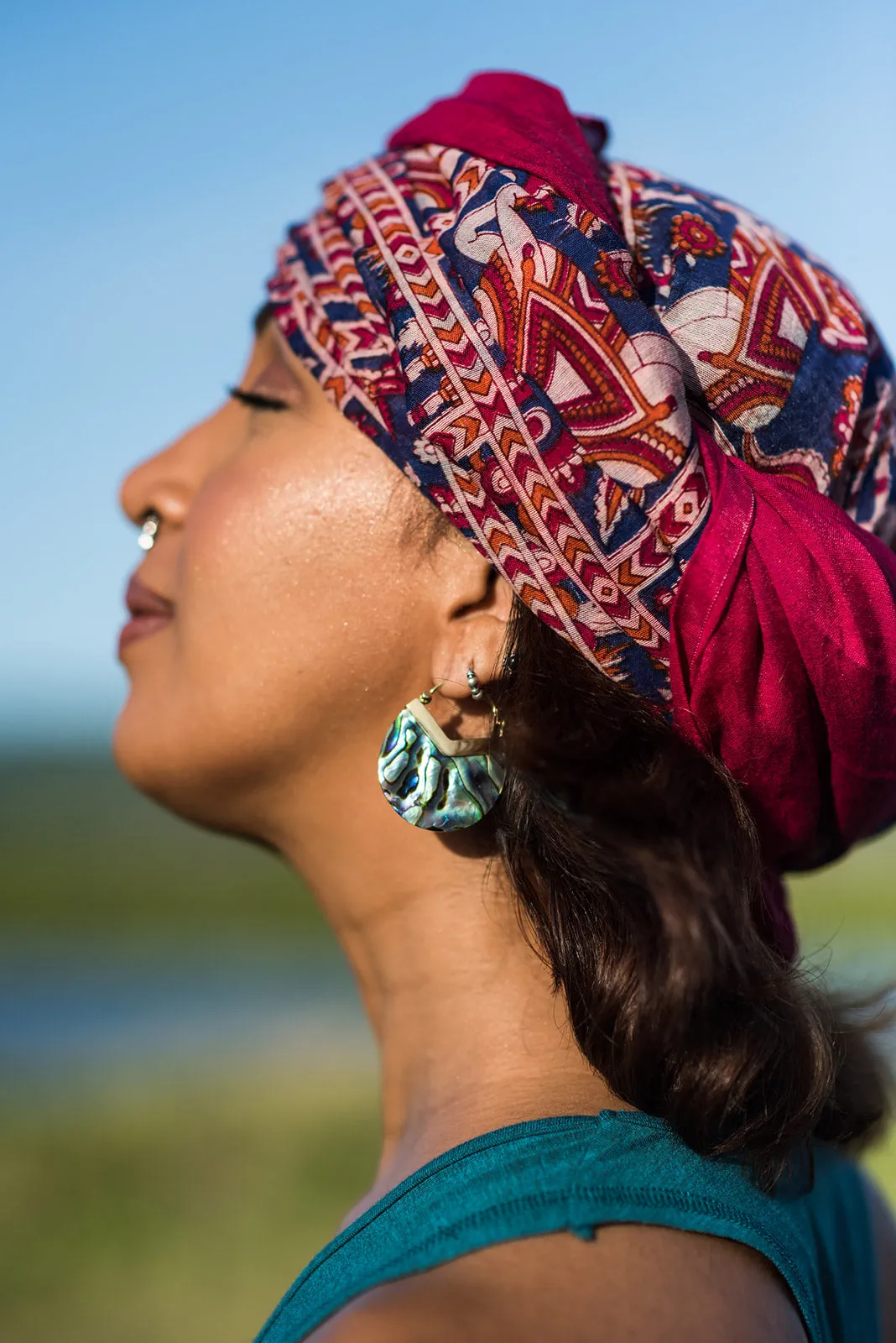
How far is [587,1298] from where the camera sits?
1423 millimetres

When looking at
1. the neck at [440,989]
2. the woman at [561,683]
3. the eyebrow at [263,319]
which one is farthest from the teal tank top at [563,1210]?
the eyebrow at [263,319]

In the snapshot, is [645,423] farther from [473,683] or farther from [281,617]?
[281,617]

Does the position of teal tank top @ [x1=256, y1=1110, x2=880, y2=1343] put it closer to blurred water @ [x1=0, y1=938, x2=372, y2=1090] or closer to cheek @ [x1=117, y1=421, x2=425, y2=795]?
cheek @ [x1=117, y1=421, x2=425, y2=795]

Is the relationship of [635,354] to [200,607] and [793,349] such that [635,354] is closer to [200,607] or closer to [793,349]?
[793,349]

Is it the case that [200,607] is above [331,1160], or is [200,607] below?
above

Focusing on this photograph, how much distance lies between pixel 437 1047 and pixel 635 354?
42.5 inches

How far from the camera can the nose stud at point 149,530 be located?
7.68 ft

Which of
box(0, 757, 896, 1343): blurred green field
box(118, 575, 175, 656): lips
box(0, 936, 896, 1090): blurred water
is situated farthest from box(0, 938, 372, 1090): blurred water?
box(118, 575, 175, 656): lips

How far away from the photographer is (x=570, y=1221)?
1.51 metres

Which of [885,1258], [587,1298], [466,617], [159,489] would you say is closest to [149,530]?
[159,489]

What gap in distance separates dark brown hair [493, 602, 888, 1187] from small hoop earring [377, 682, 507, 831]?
0.04 metres

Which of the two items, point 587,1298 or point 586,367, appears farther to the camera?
point 586,367

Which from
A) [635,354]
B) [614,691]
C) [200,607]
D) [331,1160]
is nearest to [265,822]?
[200,607]

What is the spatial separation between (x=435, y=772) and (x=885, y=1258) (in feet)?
3.59
